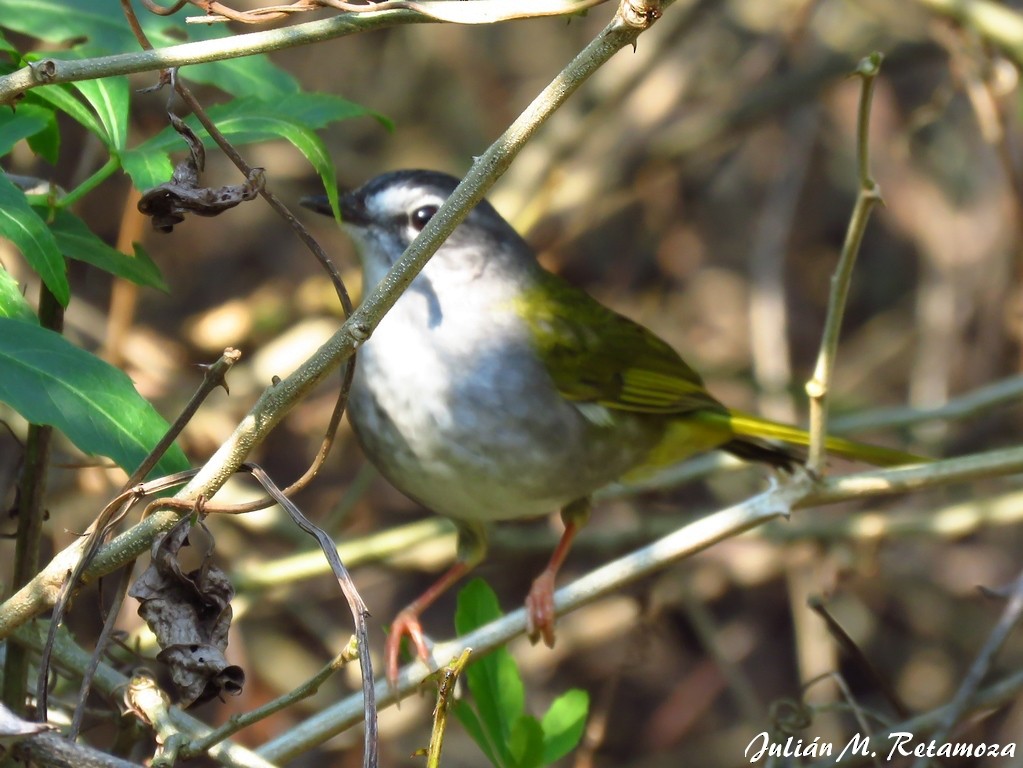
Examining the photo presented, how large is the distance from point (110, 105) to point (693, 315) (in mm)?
4975

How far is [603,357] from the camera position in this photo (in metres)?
3.85

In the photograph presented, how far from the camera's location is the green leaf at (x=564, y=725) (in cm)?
242

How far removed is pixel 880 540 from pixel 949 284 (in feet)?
6.05

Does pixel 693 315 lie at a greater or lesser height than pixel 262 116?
greater

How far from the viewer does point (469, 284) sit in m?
3.56

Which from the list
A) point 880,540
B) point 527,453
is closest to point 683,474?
point 880,540

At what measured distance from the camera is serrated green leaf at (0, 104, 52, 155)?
1910mm

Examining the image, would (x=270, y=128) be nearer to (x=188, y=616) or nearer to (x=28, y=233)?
(x=28, y=233)

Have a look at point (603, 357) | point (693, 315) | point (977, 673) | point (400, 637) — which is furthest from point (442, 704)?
point (693, 315)

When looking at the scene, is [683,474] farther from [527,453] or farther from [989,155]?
[989,155]

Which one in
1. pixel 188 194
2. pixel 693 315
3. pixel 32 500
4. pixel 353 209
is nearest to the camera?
pixel 188 194

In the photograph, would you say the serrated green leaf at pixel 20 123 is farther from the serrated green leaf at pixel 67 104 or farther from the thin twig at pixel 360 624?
the thin twig at pixel 360 624

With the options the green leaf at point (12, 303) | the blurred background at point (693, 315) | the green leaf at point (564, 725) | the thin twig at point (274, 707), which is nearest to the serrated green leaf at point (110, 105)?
the green leaf at point (12, 303)

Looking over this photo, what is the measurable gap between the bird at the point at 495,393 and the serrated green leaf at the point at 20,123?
3.71ft
